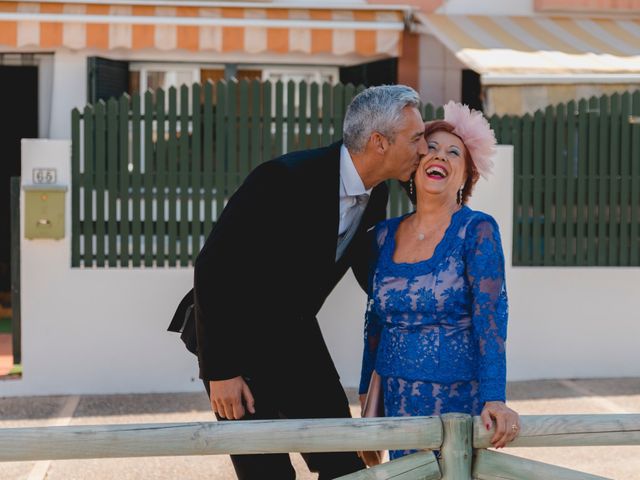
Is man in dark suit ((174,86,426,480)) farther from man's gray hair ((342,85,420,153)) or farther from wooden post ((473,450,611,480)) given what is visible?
wooden post ((473,450,611,480))

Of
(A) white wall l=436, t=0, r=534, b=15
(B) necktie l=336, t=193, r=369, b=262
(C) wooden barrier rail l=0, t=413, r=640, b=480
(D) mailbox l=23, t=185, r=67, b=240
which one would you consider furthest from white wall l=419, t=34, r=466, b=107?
(C) wooden barrier rail l=0, t=413, r=640, b=480

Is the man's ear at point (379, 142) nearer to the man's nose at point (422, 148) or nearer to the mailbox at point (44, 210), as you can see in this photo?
the man's nose at point (422, 148)

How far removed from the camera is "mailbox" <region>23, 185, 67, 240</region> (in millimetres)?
7875

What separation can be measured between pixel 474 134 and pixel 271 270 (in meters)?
0.88

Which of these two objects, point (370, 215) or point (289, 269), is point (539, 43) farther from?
point (289, 269)

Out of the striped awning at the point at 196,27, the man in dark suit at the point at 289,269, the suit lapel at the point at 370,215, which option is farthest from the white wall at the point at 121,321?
the man in dark suit at the point at 289,269

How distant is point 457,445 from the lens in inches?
134

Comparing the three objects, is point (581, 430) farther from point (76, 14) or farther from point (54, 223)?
point (76, 14)

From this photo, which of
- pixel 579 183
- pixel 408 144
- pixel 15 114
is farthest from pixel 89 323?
pixel 15 114

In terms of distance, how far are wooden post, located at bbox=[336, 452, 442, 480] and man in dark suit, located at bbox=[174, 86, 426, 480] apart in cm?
53

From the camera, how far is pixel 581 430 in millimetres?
3482

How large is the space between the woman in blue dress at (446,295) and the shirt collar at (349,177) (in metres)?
0.21

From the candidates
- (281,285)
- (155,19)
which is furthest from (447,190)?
(155,19)

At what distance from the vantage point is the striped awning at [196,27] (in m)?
11.2
